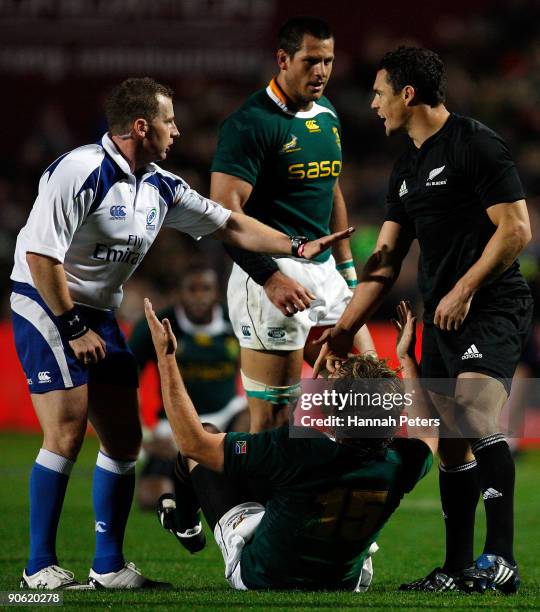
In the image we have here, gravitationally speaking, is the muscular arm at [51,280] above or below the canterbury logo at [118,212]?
below

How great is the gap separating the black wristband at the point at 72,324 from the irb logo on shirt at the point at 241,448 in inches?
37.0

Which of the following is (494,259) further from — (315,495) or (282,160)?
(282,160)

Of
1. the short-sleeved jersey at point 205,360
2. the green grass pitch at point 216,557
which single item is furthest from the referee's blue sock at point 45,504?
the short-sleeved jersey at point 205,360

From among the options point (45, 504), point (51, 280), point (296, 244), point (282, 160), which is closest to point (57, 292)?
point (51, 280)

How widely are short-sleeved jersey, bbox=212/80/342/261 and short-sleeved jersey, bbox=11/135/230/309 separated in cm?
68

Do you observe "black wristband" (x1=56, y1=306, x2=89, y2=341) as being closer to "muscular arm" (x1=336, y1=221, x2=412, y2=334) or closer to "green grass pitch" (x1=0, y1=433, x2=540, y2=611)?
"green grass pitch" (x1=0, y1=433, x2=540, y2=611)

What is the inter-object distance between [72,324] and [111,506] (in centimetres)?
96

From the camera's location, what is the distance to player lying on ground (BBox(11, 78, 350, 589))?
5.32m

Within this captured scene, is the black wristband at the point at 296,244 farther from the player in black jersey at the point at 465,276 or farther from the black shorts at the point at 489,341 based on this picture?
the black shorts at the point at 489,341

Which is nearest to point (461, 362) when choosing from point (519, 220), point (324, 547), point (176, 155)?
point (519, 220)

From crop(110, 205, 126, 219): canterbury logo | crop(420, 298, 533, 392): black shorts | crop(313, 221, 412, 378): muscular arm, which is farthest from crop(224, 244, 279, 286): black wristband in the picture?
crop(420, 298, 533, 392): black shorts

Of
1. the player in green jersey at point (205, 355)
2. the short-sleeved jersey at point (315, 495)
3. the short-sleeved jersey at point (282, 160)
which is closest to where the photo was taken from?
the short-sleeved jersey at point (315, 495)

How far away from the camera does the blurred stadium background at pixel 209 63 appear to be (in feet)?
52.7

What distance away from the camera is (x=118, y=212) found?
5516mm
